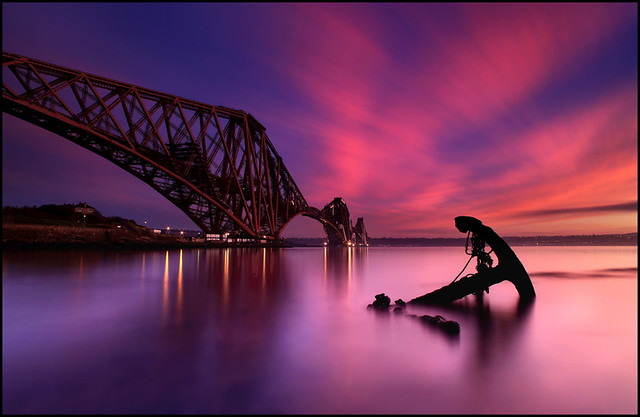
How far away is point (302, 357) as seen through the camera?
227 inches

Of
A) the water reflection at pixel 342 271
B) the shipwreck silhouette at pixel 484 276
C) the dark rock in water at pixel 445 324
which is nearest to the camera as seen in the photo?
the dark rock in water at pixel 445 324

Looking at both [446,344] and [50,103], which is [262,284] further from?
Result: [50,103]

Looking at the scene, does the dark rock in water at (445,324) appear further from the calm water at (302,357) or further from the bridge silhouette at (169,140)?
the bridge silhouette at (169,140)

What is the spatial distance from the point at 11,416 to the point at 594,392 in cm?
731

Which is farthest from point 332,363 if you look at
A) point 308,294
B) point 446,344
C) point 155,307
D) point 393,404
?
point 308,294

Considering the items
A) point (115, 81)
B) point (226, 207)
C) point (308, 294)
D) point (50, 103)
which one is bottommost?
point (308, 294)

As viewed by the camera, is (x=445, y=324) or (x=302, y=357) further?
(x=445, y=324)

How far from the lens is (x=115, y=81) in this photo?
36000 millimetres

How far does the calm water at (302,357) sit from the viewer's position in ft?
13.2

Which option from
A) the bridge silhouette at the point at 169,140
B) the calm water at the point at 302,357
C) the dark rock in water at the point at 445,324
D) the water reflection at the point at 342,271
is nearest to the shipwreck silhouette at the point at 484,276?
the calm water at the point at 302,357

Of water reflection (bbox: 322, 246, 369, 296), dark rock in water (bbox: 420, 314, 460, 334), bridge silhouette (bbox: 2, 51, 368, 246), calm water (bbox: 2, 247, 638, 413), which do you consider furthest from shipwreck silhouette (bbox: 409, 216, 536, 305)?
bridge silhouette (bbox: 2, 51, 368, 246)

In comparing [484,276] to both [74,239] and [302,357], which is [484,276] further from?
[74,239]

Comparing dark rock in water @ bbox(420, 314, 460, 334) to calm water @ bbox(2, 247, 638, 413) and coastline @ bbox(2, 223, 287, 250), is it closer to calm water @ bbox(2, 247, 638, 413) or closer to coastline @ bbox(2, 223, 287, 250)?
calm water @ bbox(2, 247, 638, 413)

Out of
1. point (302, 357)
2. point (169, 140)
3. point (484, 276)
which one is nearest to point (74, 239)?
point (169, 140)
